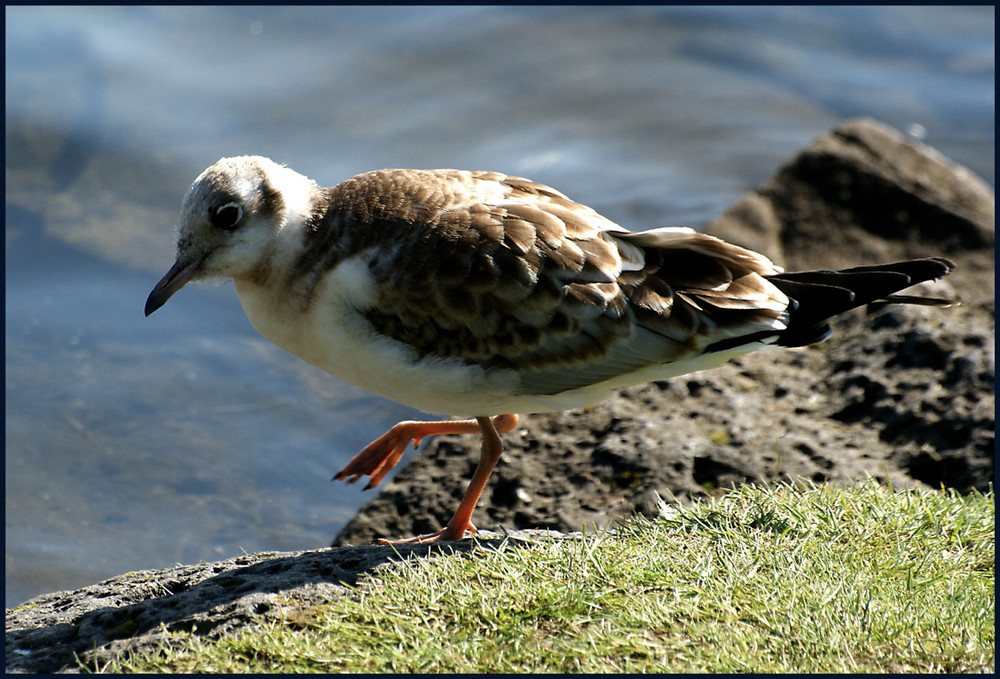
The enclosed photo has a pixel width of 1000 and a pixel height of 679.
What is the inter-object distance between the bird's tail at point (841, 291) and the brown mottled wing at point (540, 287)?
0.40 ft

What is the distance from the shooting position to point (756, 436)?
21.7 ft

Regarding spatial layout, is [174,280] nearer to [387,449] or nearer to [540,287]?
[387,449]

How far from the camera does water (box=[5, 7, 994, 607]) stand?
8.65 metres

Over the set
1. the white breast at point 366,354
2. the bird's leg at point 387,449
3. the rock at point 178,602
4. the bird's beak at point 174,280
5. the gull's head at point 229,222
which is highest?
the gull's head at point 229,222

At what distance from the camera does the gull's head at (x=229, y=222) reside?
5.62m

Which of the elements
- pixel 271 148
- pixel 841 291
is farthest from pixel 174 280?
pixel 271 148

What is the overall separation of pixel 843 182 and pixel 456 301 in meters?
5.98

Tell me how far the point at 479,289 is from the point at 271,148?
681cm

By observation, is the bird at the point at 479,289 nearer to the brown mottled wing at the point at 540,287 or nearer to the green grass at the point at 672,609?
the brown mottled wing at the point at 540,287

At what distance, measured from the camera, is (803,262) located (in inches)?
368

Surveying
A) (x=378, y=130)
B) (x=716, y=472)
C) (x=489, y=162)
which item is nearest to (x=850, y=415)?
(x=716, y=472)

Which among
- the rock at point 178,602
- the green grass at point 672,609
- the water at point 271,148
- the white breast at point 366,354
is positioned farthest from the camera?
the water at point 271,148

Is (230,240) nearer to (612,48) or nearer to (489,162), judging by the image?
(489,162)

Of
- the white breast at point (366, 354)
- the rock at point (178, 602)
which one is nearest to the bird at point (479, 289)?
the white breast at point (366, 354)
